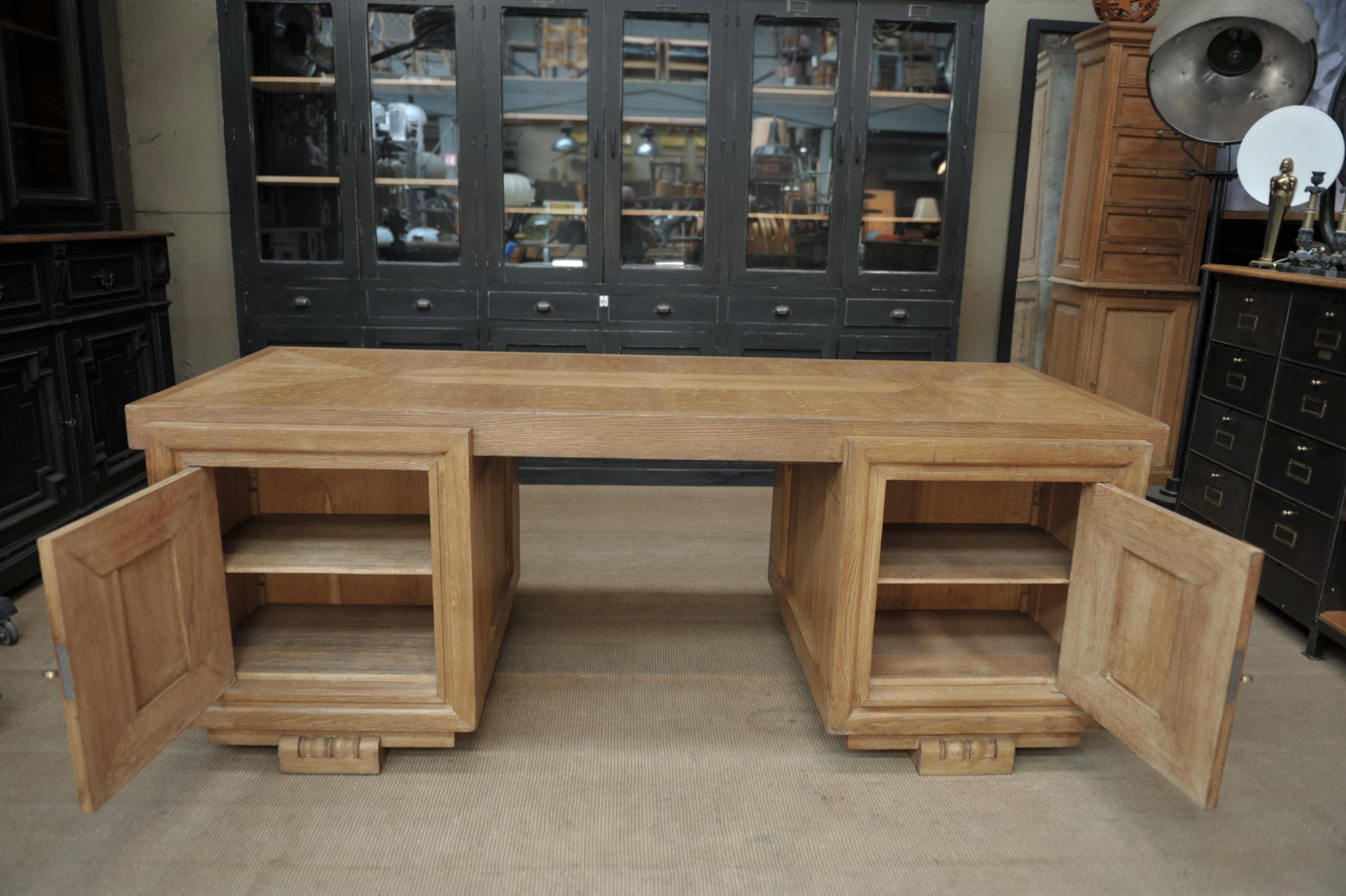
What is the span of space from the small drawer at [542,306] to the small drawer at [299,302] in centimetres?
58

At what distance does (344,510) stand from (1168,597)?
1.73m

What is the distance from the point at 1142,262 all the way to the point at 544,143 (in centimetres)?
251

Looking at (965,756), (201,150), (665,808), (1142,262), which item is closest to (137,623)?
(665,808)

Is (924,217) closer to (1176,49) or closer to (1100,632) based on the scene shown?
(1176,49)

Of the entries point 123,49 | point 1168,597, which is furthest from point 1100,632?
point 123,49

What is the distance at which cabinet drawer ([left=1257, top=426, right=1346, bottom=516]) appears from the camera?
2473mm

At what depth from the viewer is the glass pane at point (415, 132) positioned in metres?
3.66

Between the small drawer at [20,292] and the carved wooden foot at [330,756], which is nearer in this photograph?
the carved wooden foot at [330,756]

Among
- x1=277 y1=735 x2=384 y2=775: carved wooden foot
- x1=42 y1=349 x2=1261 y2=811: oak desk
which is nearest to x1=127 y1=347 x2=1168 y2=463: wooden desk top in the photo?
x1=42 y1=349 x2=1261 y2=811: oak desk

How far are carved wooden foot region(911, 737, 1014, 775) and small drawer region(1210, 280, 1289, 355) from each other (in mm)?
1638

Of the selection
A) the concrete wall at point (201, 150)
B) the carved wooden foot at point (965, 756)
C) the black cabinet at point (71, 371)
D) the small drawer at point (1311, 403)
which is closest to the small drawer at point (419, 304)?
the black cabinet at point (71, 371)

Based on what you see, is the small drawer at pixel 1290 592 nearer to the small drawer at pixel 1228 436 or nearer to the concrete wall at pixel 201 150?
the small drawer at pixel 1228 436

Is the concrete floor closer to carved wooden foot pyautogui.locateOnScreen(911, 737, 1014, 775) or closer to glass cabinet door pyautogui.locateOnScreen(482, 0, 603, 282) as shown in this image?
carved wooden foot pyautogui.locateOnScreen(911, 737, 1014, 775)

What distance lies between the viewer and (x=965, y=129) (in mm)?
3764
